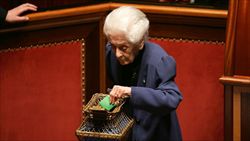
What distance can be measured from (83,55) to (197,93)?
2.35 ft

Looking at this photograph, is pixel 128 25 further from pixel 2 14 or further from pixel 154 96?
pixel 2 14

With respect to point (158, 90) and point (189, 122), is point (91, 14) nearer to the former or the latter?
point (189, 122)

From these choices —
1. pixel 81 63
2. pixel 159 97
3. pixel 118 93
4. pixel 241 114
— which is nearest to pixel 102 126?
pixel 118 93

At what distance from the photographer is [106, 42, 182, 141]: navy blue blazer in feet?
7.84

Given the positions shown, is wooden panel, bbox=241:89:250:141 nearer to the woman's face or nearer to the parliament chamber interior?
the woman's face

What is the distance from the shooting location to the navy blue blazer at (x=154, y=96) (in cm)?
239

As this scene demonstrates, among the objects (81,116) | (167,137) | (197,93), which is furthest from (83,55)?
(167,137)

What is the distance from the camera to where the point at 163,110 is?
7.91 ft

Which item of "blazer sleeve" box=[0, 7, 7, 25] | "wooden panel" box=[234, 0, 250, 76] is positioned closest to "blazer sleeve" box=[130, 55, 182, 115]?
"wooden panel" box=[234, 0, 250, 76]

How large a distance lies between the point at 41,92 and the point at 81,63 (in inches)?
12.2

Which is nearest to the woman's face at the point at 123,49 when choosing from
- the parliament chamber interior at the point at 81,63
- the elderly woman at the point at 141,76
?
the elderly woman at the point at 141,76

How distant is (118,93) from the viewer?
2359 mm

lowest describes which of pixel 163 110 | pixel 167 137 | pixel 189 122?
pixel 189 122

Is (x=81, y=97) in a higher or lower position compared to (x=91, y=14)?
lower
